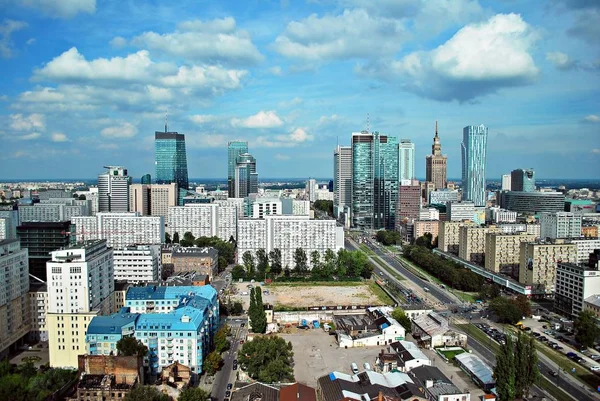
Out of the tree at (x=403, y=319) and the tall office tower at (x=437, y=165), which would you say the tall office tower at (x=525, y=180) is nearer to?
the tall office tower at (x=437, y=165)

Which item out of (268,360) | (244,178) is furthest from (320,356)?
(244,178)

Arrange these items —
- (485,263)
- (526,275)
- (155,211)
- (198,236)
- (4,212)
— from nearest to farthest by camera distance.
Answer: (526,275)
(485,263)
(4,212)
(198,236)
(155,211)

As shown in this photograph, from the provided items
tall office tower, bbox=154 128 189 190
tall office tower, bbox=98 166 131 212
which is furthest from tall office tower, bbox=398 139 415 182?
tall office tower, bbox=98 166 131 212

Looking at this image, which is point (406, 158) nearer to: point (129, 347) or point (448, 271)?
point (448, 271)

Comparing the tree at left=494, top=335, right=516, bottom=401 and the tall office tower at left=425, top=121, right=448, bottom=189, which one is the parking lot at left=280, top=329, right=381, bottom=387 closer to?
the tree at left=494, top=335, right=516, bottom=401

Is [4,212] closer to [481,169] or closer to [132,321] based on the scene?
[132,321]

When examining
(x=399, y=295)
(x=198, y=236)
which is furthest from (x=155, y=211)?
(x=399, y=295)
